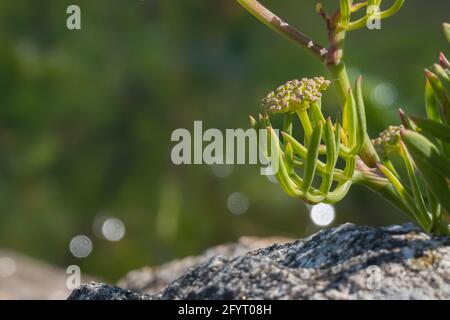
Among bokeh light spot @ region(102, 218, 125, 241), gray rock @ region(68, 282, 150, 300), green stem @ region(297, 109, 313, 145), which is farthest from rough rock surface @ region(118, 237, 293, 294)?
green stem @ region(297, 109, 313, 145)

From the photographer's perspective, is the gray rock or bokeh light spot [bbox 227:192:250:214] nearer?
the gray rock

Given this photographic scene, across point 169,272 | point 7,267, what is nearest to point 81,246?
point 7,267

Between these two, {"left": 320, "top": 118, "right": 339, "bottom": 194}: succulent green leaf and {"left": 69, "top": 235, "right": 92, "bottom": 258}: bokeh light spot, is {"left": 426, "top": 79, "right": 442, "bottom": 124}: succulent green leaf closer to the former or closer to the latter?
{"left": 320, "top": 118, "right": 339, "bottom": 194}: succulent green leaf

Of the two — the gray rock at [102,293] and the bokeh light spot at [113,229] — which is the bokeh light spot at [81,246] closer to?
the bokeh light spot at [113,229]

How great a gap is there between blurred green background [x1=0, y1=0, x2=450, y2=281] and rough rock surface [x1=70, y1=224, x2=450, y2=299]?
240 cm

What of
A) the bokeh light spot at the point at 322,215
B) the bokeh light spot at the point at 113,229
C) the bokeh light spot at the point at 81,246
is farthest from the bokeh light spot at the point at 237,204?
the bokeh light spot at the point at 81,246

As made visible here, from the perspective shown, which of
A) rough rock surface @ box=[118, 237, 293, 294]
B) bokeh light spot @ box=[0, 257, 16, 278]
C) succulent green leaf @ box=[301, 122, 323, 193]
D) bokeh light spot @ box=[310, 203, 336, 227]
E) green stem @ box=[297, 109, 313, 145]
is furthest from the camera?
bokeh light spot @ box=[310, 203, 336, 227]

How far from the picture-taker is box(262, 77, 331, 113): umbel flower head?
1.08m

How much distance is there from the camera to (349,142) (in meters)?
1.09

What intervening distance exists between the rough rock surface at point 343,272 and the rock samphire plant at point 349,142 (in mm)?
53

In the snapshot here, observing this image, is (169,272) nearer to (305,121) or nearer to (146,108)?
(146,108)

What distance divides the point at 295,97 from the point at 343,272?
22 centimetres

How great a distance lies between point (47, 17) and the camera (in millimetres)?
3689
